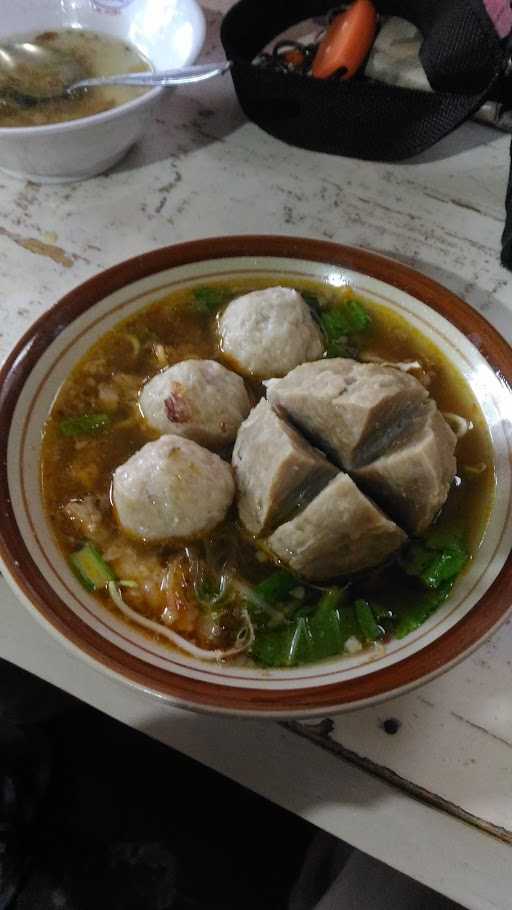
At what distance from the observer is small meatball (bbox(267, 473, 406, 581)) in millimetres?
1415

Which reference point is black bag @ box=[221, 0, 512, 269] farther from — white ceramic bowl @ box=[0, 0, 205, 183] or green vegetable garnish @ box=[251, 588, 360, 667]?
green vegetable garnish @ box=[251, 588, 360, 667]

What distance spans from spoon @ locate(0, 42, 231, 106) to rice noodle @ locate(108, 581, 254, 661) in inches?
58.9

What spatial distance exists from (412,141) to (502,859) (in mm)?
1975

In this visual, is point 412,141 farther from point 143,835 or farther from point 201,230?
point 143,835

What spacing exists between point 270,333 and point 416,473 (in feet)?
1.65

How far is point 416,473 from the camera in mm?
1442

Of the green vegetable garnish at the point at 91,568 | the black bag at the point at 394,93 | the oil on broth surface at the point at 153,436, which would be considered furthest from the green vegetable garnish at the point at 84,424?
the black bag at the point at 394,93

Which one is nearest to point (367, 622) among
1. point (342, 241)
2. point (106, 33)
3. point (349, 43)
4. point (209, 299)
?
point (209, 299)

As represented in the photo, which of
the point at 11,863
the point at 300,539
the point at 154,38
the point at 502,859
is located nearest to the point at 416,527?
the point at 300,539

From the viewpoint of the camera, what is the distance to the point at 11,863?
176 cm

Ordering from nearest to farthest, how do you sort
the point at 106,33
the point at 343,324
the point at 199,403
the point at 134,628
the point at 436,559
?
the point at 134,628, the point at 436,559, the point at 199,403, the point at 343,324, the point at 106,33

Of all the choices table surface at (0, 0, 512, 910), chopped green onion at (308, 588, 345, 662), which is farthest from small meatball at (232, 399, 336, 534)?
table surface at (0, 0, 512, 910)

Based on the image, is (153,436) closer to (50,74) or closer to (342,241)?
(342,241)

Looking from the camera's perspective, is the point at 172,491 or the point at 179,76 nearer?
the point at 172,491
